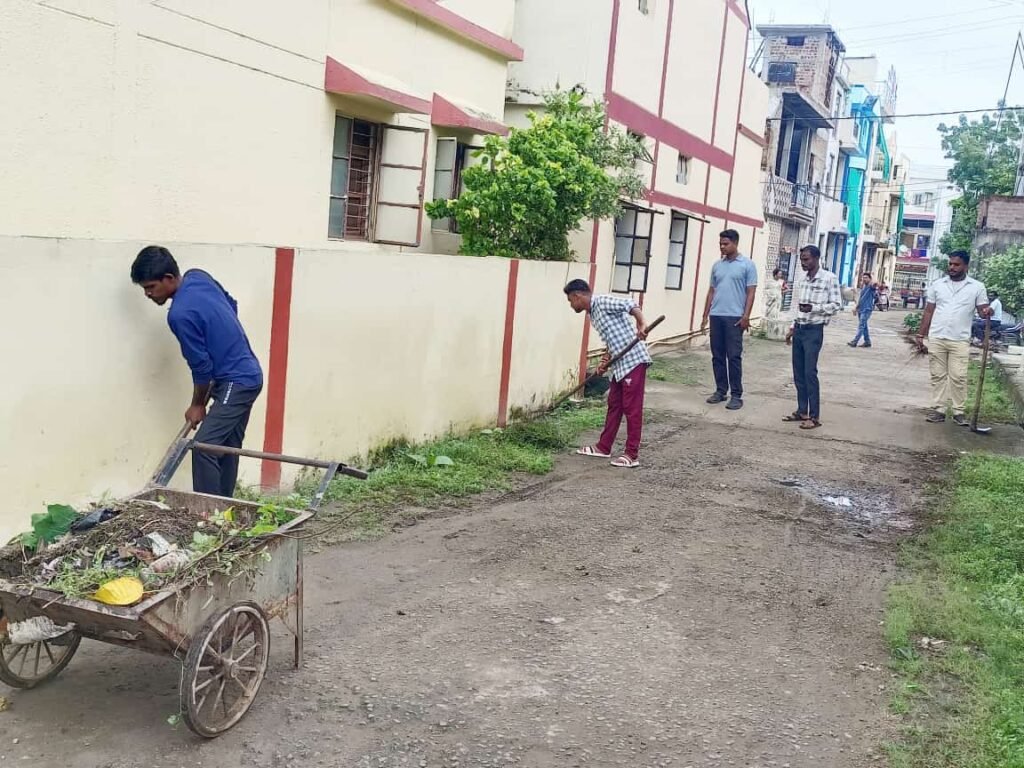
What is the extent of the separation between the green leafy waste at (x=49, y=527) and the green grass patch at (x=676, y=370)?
9914mm

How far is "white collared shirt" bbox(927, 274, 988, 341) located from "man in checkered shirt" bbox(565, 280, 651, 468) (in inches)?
150

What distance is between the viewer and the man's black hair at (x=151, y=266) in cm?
496

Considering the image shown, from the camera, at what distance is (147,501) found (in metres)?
4.10

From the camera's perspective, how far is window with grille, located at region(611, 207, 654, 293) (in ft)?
46.8

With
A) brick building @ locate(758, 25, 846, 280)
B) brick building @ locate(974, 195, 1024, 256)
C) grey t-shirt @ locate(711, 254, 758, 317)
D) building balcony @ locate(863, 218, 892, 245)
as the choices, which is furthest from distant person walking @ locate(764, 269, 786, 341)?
building balcony @ locate(863, 218, 892, 245)

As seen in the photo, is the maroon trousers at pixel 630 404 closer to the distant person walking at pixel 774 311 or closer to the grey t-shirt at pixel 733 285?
the grey t-shirt at pixel 733 285

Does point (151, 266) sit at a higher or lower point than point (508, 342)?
higher

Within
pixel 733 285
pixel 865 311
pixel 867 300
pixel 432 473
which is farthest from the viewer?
pixel 867 300

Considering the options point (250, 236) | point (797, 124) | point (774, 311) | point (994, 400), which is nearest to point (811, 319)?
point (994, 400)

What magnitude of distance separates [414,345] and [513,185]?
2.68m

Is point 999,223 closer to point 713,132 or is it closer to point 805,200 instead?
point 713,132

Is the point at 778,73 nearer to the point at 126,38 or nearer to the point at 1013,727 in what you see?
the point at 126,38

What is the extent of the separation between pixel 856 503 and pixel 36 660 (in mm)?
5729

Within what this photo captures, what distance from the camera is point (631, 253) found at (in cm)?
1435
